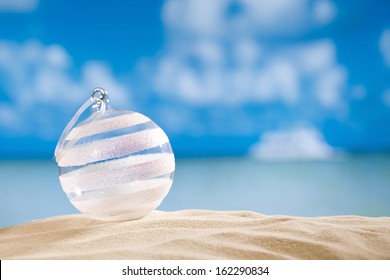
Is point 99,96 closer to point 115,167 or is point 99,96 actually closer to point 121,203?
point 115,167

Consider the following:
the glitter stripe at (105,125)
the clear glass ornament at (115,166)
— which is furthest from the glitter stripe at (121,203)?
the glitter stripe at (105,125)

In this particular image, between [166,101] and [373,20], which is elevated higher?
[373,20]

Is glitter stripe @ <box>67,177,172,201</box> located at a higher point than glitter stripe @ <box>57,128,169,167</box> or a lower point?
lower

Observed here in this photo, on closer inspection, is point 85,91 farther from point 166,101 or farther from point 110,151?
point 110,151

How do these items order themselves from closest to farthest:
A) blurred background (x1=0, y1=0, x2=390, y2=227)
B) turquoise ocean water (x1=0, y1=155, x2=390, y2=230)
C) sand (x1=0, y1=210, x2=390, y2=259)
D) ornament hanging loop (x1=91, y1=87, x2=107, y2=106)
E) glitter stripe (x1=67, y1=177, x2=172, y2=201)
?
sand (x1=0, y1=210, x2=390, y2=259) → glitter stripe (x1=67, y1=177, x2=172, y2=201) → ornament hanging loop (x1=91, y1=87, x2=107, y2=106) → turquoise ocean water (x1=0, y1=155, x2=390, y2=230) → blurred background (x1=0, y1=0, x2=390, y2=227)

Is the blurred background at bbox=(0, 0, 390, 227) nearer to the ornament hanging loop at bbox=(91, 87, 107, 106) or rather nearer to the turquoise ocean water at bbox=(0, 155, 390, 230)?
the turquoise ocean water at bbox=(0, 155, 390, 230)

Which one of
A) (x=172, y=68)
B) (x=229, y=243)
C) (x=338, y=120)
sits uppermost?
(x=172, y=68)

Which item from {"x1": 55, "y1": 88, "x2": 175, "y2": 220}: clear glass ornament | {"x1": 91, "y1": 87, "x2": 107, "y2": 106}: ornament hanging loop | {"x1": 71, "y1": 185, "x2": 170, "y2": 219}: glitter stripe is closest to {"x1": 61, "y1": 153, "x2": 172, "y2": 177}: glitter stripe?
{"x1": 55, "y1": 88, "x2": 175, "y2": 220}: clear glass ornament
